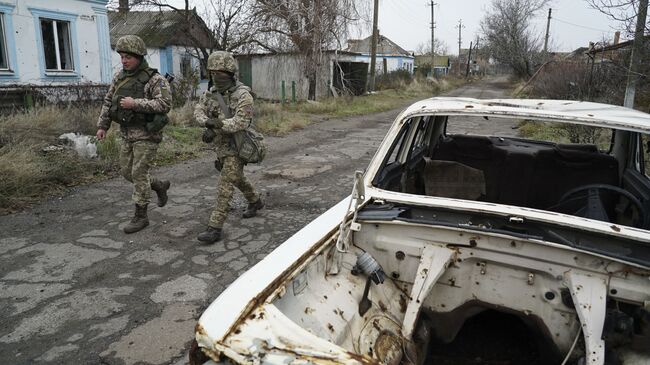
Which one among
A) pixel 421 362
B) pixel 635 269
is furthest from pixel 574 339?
pixel 421 362

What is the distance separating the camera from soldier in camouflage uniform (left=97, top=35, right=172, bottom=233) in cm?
423

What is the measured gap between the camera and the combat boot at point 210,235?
4.17m

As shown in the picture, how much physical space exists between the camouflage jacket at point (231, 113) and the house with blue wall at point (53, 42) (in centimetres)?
951

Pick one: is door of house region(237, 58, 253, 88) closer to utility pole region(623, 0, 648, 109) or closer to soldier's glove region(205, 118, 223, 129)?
utility pole region(623, 0, 648, 109)

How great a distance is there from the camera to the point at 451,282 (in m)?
2.26

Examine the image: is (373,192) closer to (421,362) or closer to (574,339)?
(421,362)

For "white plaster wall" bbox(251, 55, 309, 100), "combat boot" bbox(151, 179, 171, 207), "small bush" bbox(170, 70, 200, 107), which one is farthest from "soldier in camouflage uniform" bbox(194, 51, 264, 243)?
"white plaster wall" bbox(251, 55, 309, 100)

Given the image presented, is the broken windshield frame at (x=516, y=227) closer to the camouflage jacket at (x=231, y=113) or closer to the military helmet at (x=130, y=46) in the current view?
the camouflage jacket at (x=231, y=113)

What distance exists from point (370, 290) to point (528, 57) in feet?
126

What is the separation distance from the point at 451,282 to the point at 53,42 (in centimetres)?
1359

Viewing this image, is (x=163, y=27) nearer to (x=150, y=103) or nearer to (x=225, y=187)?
(x=150, y=103)

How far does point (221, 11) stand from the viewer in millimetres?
14867

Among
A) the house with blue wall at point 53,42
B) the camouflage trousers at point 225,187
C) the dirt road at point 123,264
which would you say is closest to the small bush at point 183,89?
the house with blue wall at point 53,42

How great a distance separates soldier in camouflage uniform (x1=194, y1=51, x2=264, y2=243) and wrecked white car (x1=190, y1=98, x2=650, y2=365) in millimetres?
1700
